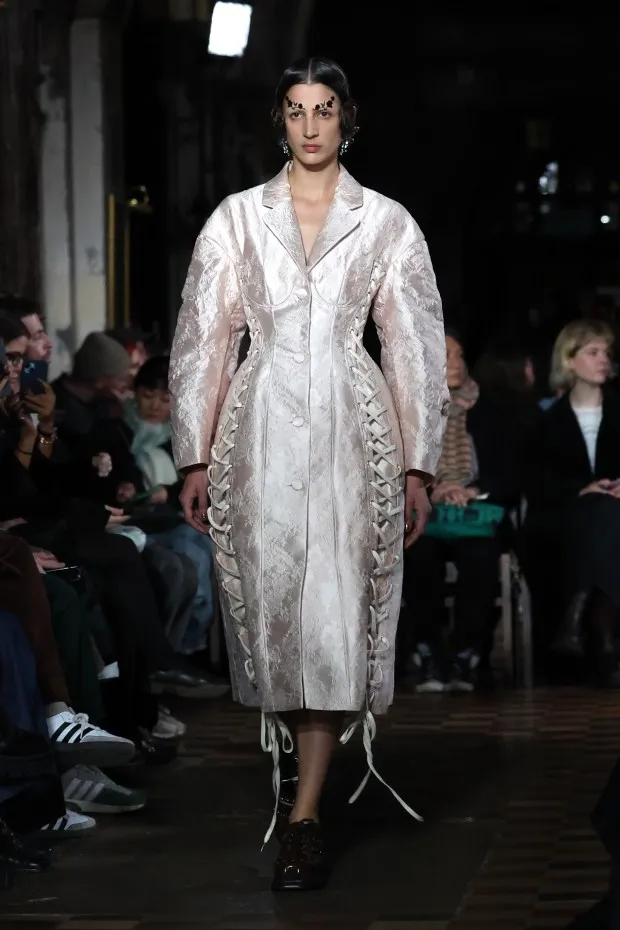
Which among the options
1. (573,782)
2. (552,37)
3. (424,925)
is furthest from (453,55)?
(424,925)

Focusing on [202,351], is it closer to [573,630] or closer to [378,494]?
[378,494]

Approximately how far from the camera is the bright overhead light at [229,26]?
40.9ft

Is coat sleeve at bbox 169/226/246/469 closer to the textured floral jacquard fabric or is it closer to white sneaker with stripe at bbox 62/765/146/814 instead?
the textured floral jacquard fabric

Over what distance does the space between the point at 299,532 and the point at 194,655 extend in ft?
13.1

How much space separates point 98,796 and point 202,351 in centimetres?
136

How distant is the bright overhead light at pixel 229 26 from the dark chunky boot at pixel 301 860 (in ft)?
28.0

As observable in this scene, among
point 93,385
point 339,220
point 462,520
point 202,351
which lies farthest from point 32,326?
point 339,220

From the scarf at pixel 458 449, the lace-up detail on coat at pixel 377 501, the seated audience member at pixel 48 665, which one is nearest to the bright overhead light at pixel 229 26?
the scarf at pixel 458 449

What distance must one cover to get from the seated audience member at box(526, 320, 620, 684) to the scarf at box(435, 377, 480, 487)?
0.26 meters

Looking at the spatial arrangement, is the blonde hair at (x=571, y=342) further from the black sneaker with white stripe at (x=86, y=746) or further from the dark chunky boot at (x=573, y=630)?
the black sneaker with white stripe at (x=86, y=746)

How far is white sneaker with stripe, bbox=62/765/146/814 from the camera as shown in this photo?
18.0 feet

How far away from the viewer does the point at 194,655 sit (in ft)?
28.2

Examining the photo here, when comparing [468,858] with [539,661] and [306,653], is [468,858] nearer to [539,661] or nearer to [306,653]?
[306,653]

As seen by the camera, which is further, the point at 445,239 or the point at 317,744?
the point at 445,239
